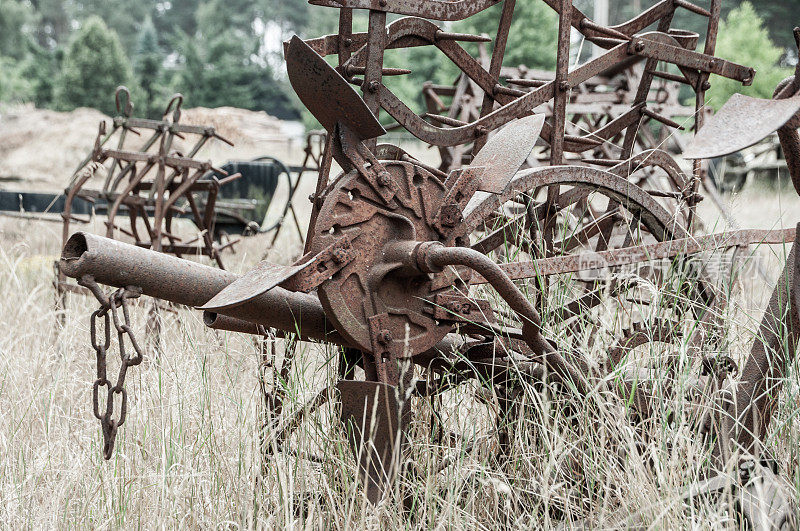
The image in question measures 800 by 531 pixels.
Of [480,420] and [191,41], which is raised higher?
[191,41]

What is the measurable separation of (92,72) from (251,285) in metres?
29.7

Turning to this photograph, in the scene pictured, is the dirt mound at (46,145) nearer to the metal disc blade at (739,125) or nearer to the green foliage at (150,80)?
A: the metal disc blade at (739,125)

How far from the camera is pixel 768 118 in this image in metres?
1.75

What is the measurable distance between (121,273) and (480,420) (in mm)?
1532

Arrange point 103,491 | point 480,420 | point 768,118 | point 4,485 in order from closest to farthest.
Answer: point 768,118, point 103,491, point 4,485, point 480,420

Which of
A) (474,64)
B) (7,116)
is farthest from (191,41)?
(474,64)

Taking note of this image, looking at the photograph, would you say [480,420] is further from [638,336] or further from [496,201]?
[496,201]

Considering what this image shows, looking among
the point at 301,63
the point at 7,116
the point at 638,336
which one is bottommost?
the point at 638,336

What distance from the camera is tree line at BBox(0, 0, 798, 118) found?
23500mm

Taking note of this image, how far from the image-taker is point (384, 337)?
2.26 metres

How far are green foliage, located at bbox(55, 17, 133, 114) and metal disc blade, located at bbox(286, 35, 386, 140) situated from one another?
92.8 feet

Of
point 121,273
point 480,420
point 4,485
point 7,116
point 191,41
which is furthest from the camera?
point 191,41

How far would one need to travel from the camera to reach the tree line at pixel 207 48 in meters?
23.5

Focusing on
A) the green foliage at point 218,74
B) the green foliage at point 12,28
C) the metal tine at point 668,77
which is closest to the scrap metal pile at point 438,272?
the metal tine at point 668,77
